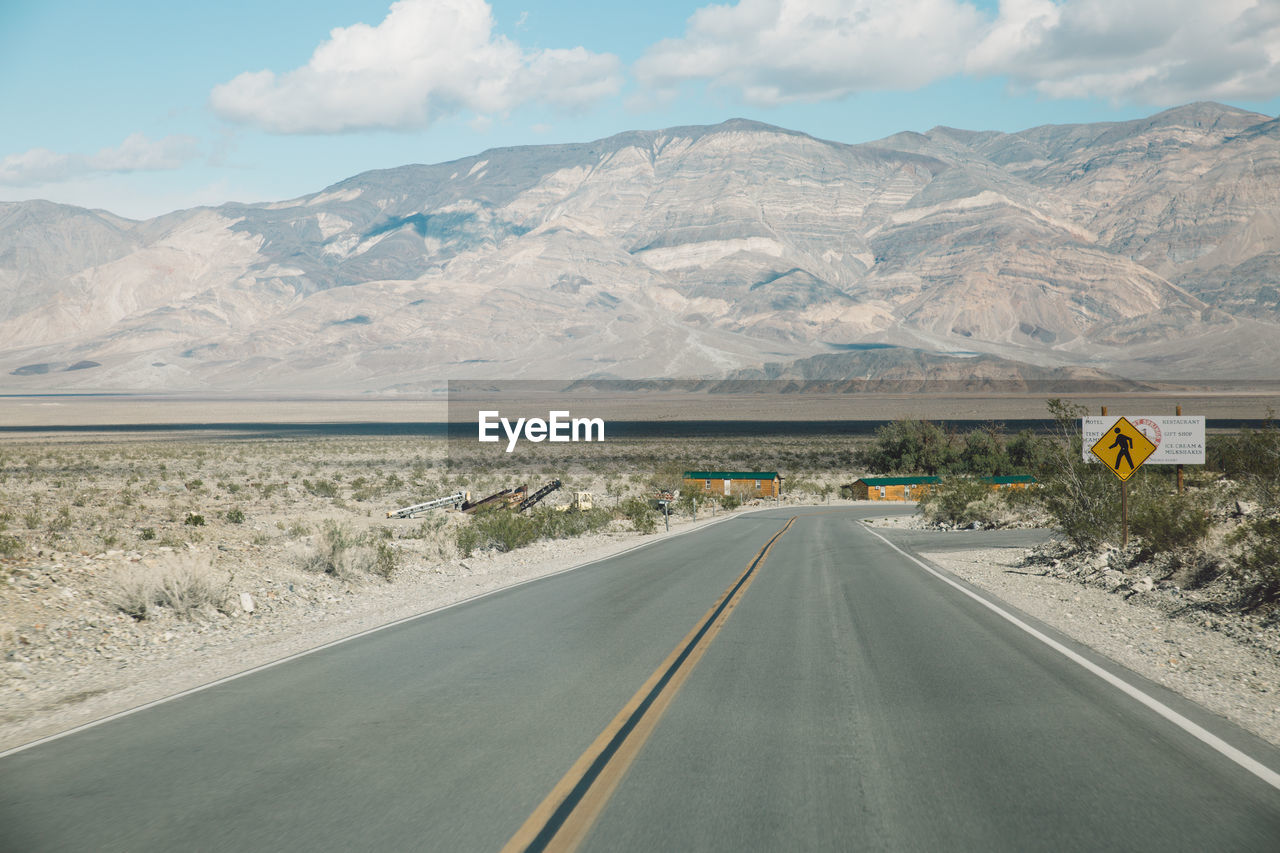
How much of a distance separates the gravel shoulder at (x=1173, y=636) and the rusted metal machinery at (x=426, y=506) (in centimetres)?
2099

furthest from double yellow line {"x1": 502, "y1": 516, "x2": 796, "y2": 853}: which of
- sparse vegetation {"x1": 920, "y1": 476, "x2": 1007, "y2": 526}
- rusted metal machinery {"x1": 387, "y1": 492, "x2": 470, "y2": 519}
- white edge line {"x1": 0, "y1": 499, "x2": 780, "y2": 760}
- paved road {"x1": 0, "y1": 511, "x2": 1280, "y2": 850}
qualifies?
sparse vegetation {"x1": 920, "y1": 476, "x2": 1007, "y2": 526}

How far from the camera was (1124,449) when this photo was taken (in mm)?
16094

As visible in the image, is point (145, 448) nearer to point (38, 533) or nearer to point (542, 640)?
point (38, 533)

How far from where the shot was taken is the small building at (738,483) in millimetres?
57562

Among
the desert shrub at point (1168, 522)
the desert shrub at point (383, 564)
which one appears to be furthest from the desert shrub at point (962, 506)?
the desert shrub at point (383, 564)

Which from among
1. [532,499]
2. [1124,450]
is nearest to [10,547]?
[1124,450]

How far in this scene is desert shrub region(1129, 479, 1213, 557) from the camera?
14.4 meters

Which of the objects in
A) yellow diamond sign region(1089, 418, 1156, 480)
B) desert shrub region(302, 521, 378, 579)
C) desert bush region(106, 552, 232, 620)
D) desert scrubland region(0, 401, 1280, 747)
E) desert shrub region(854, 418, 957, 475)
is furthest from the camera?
desert shrub region(854, 418, 957, 475)

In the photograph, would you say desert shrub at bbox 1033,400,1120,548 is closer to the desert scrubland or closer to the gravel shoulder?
the desert scrubland

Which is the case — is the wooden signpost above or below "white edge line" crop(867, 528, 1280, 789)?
above

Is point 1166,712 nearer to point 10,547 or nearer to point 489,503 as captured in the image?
point 10,547

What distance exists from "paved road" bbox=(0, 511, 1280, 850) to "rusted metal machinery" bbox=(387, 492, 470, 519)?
903 inches

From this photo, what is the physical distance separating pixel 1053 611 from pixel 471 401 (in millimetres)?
172664

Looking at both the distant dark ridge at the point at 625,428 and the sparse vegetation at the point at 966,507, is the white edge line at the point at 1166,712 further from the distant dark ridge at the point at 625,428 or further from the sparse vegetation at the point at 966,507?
the distant dark ridge at the point at 625,428
